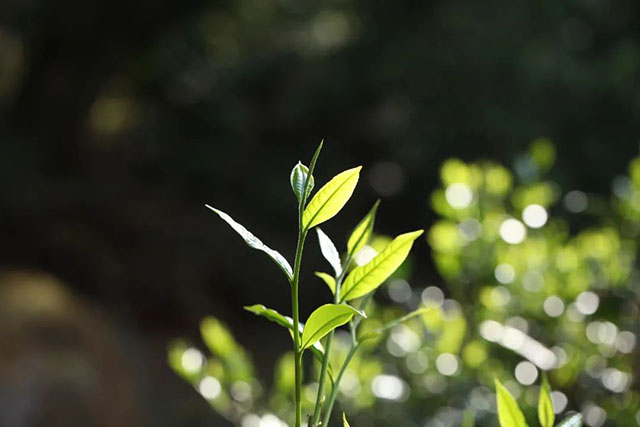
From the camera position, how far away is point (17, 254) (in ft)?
16.2

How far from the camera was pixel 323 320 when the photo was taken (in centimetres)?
48

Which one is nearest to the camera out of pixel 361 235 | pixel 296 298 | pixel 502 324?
pixel 296 298

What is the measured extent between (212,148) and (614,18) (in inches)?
94.7

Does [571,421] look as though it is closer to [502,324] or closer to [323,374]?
[323,374]

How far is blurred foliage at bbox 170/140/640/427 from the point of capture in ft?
3.54

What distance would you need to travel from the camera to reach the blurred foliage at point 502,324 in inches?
42.5

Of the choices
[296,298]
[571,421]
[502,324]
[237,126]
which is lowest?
[237,126]

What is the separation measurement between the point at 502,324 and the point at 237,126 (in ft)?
13.5

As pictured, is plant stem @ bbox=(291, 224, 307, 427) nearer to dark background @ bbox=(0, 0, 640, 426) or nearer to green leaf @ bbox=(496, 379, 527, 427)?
green leaf @ bbox=(496, 379, 527, 427)

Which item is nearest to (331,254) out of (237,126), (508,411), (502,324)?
(508,411)

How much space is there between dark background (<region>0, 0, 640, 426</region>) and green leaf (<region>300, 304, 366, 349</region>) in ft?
12.0

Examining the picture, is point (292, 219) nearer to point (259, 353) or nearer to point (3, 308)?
point (259, 353)

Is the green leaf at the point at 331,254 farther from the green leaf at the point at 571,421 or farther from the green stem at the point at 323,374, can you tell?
the green leaf at the point at 571,421

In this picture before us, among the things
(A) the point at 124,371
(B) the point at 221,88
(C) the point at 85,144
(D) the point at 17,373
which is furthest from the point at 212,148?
(D) the point at 17,373
